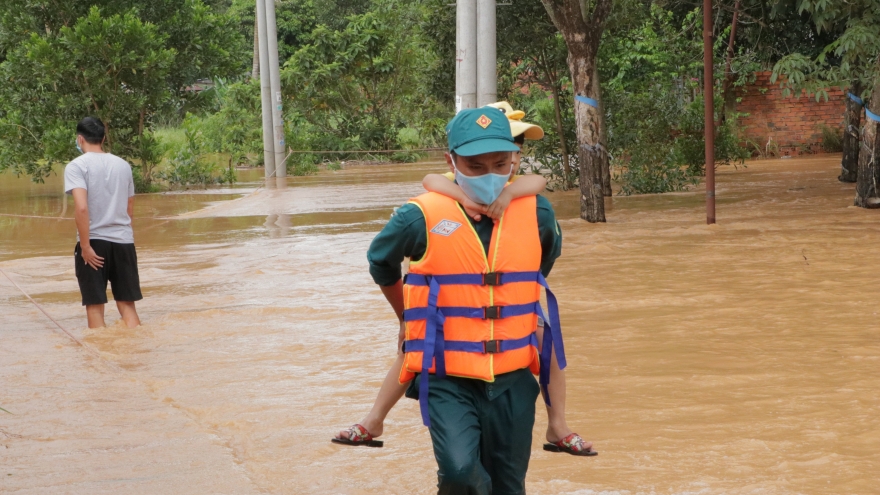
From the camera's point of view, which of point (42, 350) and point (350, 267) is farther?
point (350, 267)

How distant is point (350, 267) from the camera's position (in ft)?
39.6

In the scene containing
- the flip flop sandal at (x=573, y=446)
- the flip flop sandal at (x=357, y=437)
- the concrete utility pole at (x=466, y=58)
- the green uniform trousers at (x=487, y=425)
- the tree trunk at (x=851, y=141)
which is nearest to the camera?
the green uniform trousers at (x=487, y=425)

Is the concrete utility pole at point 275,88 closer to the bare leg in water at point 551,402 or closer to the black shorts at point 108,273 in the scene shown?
the black shorts at point 108,273

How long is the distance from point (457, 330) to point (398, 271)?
393mm

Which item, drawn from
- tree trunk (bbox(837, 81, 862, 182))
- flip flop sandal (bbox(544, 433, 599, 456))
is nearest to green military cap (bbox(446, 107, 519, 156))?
flip flop sandal (bbox(544, 433, 599, 456))

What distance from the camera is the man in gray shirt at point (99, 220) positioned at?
807 centimetres

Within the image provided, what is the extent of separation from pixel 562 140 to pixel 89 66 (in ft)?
34.2

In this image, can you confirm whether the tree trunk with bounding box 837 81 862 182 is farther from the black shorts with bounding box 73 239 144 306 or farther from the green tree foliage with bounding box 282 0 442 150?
the green tree foliage with bounding box 282 0 442 150

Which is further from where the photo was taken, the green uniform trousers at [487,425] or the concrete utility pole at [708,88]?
the concrete utility pole at [708,88]

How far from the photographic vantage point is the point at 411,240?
3713mm

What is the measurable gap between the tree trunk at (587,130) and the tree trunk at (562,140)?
4.54 metres

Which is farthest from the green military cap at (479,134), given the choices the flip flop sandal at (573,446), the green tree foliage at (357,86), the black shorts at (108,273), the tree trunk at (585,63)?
the green tree foliage at (357,86)

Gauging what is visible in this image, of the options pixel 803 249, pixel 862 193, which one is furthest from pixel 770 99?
pixel 803 249

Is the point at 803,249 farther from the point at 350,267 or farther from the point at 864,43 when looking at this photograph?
the point at 350,267
